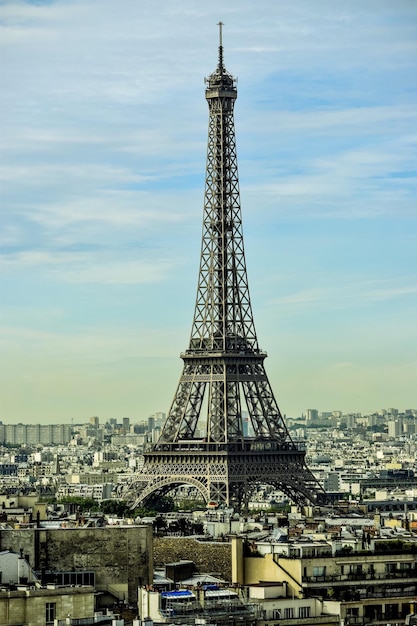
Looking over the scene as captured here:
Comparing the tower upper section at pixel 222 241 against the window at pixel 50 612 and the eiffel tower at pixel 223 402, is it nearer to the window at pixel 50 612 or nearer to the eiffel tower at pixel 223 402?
the eiffel tower at pixel 223 402

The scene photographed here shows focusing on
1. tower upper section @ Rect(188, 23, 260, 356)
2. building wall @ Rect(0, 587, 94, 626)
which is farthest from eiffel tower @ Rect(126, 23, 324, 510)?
building wall @ Rect(0, 587, 94, 626)

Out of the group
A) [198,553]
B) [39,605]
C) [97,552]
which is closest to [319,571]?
[97,552]

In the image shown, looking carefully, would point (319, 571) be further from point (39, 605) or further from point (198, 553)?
point (39, 605)

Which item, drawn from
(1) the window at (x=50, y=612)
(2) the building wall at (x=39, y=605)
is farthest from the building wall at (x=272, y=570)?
(1) the window at (x=50, y=612)

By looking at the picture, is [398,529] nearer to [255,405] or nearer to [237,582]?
[237,582]

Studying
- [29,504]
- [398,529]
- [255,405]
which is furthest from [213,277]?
[398,529]
